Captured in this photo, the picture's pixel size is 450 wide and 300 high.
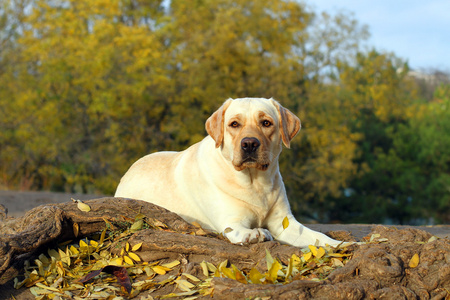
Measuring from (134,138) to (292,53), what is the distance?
7899mm

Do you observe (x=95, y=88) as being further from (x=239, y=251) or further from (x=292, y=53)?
(x=239, y=251)

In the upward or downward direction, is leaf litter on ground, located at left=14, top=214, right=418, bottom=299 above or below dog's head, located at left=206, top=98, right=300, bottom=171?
below

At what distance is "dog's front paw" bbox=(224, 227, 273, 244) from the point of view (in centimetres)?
412

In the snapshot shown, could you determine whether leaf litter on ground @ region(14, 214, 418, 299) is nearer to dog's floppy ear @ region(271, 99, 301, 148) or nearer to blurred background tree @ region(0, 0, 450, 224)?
dog's floppy ear @ region(271, 99, 301, 148)

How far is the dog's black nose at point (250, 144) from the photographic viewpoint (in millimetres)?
4293

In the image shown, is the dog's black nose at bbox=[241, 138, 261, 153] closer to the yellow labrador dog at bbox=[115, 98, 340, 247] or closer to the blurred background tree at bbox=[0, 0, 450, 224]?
the yellow labrador dog at bbox=[115, 98, 340, 247]

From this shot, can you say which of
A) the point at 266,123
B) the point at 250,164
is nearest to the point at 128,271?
the point at 250,164

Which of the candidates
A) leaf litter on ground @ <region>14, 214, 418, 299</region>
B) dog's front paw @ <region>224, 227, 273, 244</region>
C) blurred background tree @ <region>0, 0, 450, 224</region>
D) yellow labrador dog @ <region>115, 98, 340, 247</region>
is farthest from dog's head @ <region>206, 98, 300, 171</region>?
blurred background tree @ <region>0, 0, 450, 224</region>

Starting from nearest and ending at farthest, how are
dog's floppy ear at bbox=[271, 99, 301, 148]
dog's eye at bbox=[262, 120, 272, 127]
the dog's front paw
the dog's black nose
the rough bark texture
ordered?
1. the rough bark texture
2. the dog's front paw
3. the dog's black nose
4. dog's eye at bbox=[262, 120, 272, 127]
5. dog's floppy ear at bbox=[271, 99, 301, 148]

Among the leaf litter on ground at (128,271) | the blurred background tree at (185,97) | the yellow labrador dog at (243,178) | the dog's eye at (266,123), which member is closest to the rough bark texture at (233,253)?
the leaf litter on ground at (128,271)

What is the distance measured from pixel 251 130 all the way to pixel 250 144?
17cm

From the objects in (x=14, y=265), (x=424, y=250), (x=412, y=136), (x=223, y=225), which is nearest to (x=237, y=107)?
(x=223, y=225)

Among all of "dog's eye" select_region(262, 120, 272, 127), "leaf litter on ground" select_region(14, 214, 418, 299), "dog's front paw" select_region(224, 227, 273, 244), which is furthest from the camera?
"dog's eye" select_region(262, 120, 272, 127)

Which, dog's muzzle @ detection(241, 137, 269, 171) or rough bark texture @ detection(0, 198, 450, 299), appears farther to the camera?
dog's muzzle @ detection(241, 137, 269, 171)
